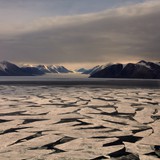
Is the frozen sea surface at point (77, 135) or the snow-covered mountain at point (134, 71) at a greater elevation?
the snow-covered mountain at point (134, 71)

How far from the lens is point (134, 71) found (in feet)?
541

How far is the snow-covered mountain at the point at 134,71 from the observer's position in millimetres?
155625

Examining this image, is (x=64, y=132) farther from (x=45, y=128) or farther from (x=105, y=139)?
(x=105, y=139)

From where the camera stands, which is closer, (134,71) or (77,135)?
(77,135)

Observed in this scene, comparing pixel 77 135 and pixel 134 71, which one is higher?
pixel 134 71

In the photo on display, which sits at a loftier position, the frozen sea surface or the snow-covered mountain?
the snow-covered mountain

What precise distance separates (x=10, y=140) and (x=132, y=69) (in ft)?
527

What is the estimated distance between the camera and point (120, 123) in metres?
9.59

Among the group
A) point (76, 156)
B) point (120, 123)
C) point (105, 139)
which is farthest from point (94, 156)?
point (120, 123)

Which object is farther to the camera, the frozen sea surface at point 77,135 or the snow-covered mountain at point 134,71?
the snow-covered mountain at point 134,71

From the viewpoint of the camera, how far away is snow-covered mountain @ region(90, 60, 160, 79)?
155625 mm

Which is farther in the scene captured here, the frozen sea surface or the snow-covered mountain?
the snow-covered mountain

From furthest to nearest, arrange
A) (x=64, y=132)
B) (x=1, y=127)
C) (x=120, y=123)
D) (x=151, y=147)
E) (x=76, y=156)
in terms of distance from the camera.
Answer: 1. (x=120, y=123)
2. (x=1, y=127)
3. (x=64, y=132)
4. (x=151, y=147)
5. (x=76, y=156)

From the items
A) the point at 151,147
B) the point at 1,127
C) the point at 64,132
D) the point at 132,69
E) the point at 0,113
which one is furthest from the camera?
the point at 132,69
